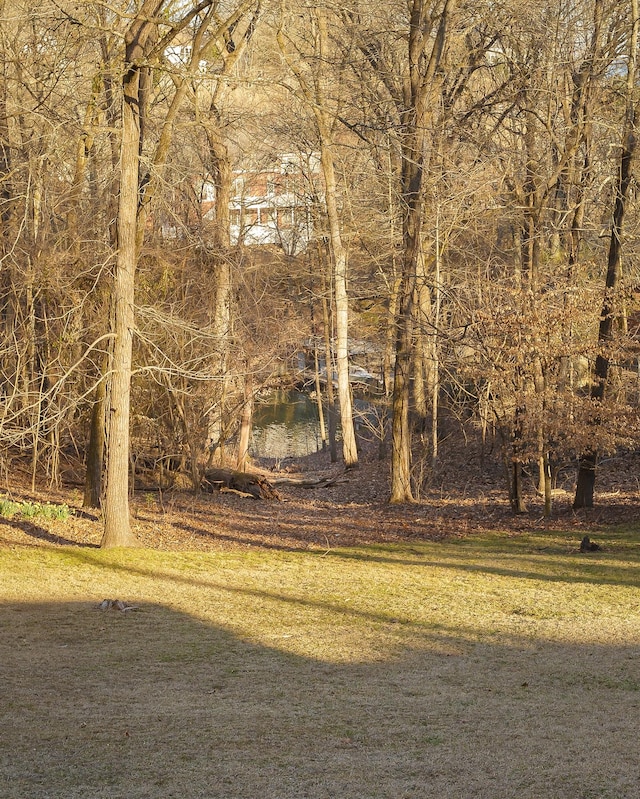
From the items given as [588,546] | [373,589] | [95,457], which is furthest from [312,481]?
[373,589]

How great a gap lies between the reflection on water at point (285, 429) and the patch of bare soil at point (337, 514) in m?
10.4

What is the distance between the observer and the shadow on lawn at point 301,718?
16.7ft

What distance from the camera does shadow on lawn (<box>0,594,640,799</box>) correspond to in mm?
5098

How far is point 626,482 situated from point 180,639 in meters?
13.1

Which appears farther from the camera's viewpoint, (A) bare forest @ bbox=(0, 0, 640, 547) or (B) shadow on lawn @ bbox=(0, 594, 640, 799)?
(A) bare forest @ bbox=(0, 0, 640, 547)

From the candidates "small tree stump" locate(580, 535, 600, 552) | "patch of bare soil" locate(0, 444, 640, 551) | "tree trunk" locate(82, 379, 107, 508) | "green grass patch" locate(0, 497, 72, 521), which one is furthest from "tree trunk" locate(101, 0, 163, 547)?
"small tree stump" locate(580, 535, 600, 552)

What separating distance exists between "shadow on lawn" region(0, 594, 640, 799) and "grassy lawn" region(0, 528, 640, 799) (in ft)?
0.07

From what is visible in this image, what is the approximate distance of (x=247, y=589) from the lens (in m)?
10.9

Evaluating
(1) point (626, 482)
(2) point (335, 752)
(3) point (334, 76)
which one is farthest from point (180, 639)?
(3) point (334, 76)

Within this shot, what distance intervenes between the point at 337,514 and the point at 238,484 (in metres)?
3.06

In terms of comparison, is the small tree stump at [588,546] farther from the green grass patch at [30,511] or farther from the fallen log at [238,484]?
the fallen log at [238,484]

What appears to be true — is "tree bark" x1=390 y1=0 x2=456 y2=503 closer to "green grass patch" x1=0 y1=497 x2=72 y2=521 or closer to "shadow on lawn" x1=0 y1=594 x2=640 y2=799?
"green grass patch" x1=0 y1=497 x2=72 y2=521

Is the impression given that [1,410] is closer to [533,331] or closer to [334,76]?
[533,331]

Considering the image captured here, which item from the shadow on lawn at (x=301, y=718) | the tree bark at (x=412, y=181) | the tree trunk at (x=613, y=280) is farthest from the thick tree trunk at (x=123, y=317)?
the tree trunk at (x=613, y=280)
